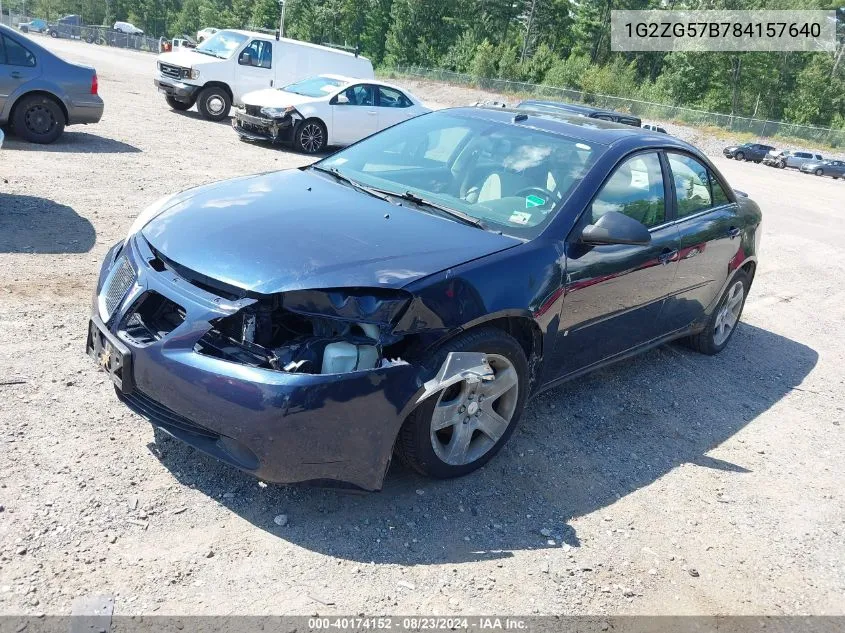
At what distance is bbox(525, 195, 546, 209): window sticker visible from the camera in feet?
13.4

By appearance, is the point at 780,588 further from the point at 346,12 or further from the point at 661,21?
the point at 346,12

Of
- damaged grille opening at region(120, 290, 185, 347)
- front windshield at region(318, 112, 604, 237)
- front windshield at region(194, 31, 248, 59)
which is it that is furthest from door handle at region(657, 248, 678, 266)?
front windshield at region(194, 31, 248, 59)

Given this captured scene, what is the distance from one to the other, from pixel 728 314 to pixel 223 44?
14.8 m

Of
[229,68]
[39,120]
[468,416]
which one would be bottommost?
[468,416]

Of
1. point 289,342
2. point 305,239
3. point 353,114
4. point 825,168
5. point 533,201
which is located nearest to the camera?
point 289,342

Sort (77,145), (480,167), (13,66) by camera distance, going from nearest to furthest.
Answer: (480,167) < (13,66) < (77,145)

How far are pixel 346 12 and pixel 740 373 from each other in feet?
281

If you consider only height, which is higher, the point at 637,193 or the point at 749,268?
the point at 637,193

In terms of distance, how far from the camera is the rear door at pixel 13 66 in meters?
10.2

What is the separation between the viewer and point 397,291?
3.15m

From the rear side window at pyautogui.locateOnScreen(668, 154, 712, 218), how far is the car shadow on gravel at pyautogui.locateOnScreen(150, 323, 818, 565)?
1266 mm

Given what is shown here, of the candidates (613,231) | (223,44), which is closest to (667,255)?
(613,231)

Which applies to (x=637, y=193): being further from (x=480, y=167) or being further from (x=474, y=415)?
(x=474, y=415)

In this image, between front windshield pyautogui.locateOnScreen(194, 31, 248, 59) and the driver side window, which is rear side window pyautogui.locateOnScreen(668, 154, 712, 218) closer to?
the driver side window
